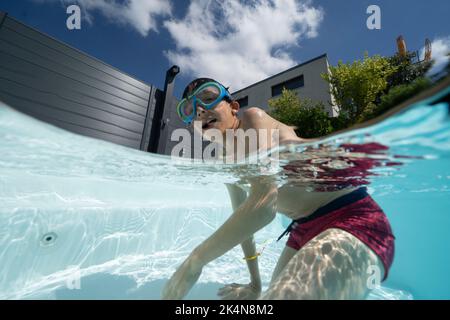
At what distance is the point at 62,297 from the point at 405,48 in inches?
1005


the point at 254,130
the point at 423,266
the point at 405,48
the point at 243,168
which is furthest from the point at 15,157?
the point at 405,48

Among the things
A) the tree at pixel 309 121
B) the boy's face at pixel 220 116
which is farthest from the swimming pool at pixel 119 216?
the tree at pixel 309 121

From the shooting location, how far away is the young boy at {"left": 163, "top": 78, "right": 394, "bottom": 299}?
1.22 m

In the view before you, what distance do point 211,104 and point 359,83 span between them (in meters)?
13.3

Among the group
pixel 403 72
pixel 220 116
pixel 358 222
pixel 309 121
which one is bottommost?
pixel 358 222

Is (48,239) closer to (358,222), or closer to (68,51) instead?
(358,222)

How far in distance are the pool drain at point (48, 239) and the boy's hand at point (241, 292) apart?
3.59 meters

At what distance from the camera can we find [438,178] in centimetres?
446

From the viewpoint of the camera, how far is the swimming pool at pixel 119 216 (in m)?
2.87

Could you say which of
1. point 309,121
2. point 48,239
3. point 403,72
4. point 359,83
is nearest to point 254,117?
point 48,239

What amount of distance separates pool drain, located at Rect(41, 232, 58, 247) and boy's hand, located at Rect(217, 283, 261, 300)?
359 cm

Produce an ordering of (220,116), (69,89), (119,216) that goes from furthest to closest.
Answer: (69,89) < (119,216) < (220,116)

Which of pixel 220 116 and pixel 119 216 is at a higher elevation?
pixel 220 116

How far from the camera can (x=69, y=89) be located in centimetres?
704
